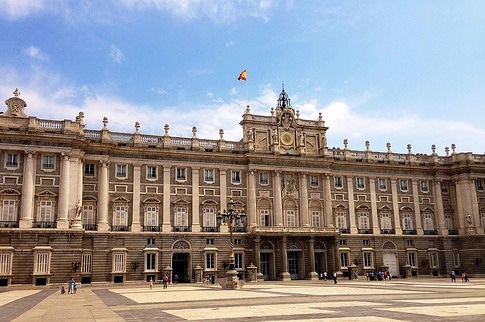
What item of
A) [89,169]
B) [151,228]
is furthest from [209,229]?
[89,169]

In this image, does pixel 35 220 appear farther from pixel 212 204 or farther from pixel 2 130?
pixel 212 204

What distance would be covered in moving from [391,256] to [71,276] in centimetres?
3780

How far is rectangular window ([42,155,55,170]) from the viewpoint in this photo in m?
47.4

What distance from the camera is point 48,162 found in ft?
156

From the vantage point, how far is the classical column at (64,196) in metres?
46.4

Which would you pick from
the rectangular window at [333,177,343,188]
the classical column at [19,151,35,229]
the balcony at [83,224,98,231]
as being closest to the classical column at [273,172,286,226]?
the rectangular window at [333,177,343,188]

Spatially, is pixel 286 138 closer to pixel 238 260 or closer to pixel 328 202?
pixel 328 202

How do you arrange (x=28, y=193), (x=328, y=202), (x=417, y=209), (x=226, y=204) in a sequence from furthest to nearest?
(x=417, y=209) < (x=328, y=202) < (x=226, y=204) < (x=28, y=193)

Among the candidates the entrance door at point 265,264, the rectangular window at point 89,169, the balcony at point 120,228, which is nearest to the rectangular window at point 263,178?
the entrance door at point 265,264

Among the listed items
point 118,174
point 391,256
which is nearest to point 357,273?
point 391,256

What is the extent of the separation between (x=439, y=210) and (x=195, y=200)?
32544 mm

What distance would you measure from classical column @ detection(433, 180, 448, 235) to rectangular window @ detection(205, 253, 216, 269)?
99.5ft

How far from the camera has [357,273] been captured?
56.8 m

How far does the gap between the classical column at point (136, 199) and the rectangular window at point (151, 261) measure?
2956 mm
